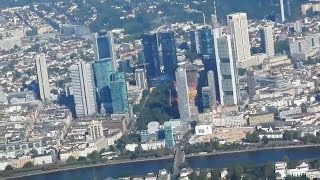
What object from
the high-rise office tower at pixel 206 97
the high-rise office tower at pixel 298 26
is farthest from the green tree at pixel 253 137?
the high-rise office tower at pixel 298 26

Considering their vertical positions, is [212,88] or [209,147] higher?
[212,88]

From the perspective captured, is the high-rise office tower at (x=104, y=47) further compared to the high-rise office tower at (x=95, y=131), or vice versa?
the high-rise office tower at (x=104, y=47)

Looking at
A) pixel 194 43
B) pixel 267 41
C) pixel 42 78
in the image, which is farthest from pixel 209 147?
pixel 267 41

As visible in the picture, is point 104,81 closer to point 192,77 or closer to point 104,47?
point 192,77

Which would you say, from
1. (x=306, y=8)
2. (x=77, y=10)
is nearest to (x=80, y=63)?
(x=306, y=8)

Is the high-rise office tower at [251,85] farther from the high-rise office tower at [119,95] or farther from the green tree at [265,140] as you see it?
the green tree at [265,140]

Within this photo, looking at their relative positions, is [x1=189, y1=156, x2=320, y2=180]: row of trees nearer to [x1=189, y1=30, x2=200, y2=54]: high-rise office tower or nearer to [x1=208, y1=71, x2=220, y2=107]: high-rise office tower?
[x1=208, y1=71, x2=220, y2=107]: high-rise office tower
